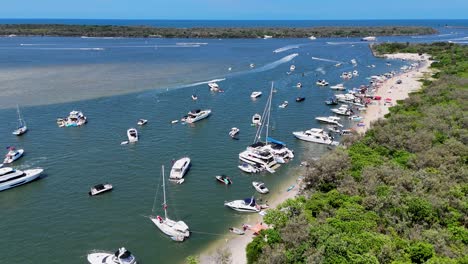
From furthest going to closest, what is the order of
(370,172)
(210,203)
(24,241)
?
(210,203) < (370,172) < (24,241)

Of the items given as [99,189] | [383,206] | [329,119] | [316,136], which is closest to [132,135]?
[99,189]

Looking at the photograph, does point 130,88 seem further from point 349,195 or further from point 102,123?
point 349,195

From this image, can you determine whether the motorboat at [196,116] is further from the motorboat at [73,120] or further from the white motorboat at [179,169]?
the white motorboat at [179,169]

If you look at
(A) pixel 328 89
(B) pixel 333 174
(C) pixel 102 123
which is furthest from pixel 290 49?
(B) pixel 333 174

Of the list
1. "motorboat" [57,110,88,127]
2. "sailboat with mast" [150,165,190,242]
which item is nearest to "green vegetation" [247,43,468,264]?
"sailboat with mast" [150,165,190,242]

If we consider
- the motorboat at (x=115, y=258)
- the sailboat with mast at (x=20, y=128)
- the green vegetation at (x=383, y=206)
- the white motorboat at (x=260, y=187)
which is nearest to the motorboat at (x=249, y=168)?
the white motorboat at (x=260, y=187)

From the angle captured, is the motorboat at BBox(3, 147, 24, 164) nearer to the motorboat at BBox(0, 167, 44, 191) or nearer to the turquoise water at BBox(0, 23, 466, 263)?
the turquoise water at BBox(0, 23, 466, 263)

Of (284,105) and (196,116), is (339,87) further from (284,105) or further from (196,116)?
(196,116)
